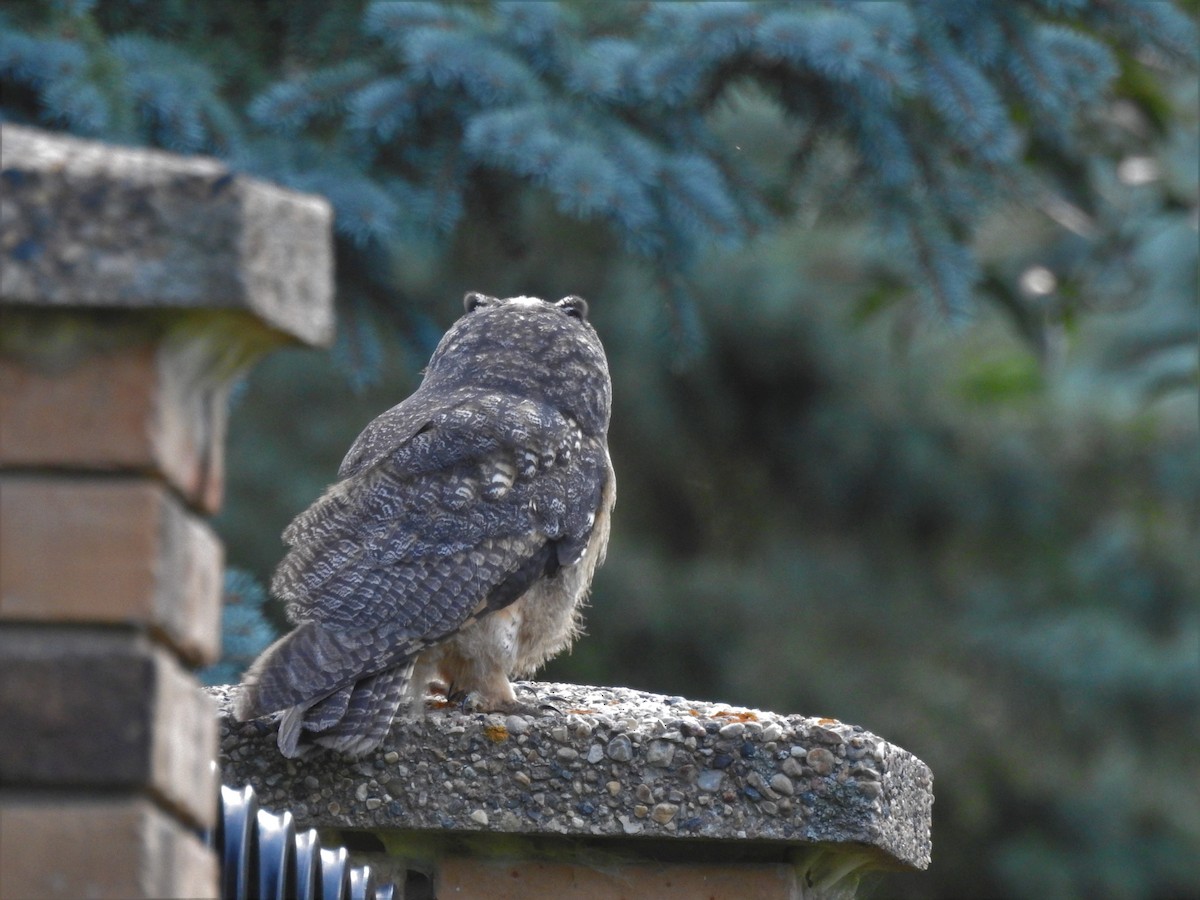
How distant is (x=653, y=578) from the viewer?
338 inches

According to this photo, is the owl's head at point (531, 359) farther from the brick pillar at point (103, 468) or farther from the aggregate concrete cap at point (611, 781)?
the brick pillar at point (103, 468)

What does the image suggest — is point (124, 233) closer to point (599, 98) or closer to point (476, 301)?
point (476, 301)

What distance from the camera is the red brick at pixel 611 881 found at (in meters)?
2.51

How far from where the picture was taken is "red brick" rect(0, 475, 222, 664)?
50.2 inches

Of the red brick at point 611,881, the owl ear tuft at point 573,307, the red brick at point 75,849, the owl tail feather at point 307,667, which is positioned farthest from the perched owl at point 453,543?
the red brick at point 75,849

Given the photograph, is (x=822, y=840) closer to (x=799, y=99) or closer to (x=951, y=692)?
(x=799, y=99)

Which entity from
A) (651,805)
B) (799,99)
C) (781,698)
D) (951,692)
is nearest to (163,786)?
(651,805)

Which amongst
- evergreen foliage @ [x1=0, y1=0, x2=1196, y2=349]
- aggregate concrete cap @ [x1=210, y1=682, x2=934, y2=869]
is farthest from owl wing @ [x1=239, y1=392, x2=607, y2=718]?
evergreen foliage @ [x1=0, y1=0, x2=1196, y2=349]

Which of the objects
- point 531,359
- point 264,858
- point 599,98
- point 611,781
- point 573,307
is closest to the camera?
point 264,858

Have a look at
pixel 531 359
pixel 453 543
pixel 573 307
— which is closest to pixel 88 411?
pixel 453 543

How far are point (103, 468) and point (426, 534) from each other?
177cm

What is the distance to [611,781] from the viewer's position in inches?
97.1

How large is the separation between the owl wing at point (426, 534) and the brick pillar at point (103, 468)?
1355 mm

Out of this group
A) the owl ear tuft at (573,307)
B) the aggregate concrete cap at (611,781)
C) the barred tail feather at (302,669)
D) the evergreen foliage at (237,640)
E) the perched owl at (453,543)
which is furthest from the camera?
the evergreen foliage at (237,640)
